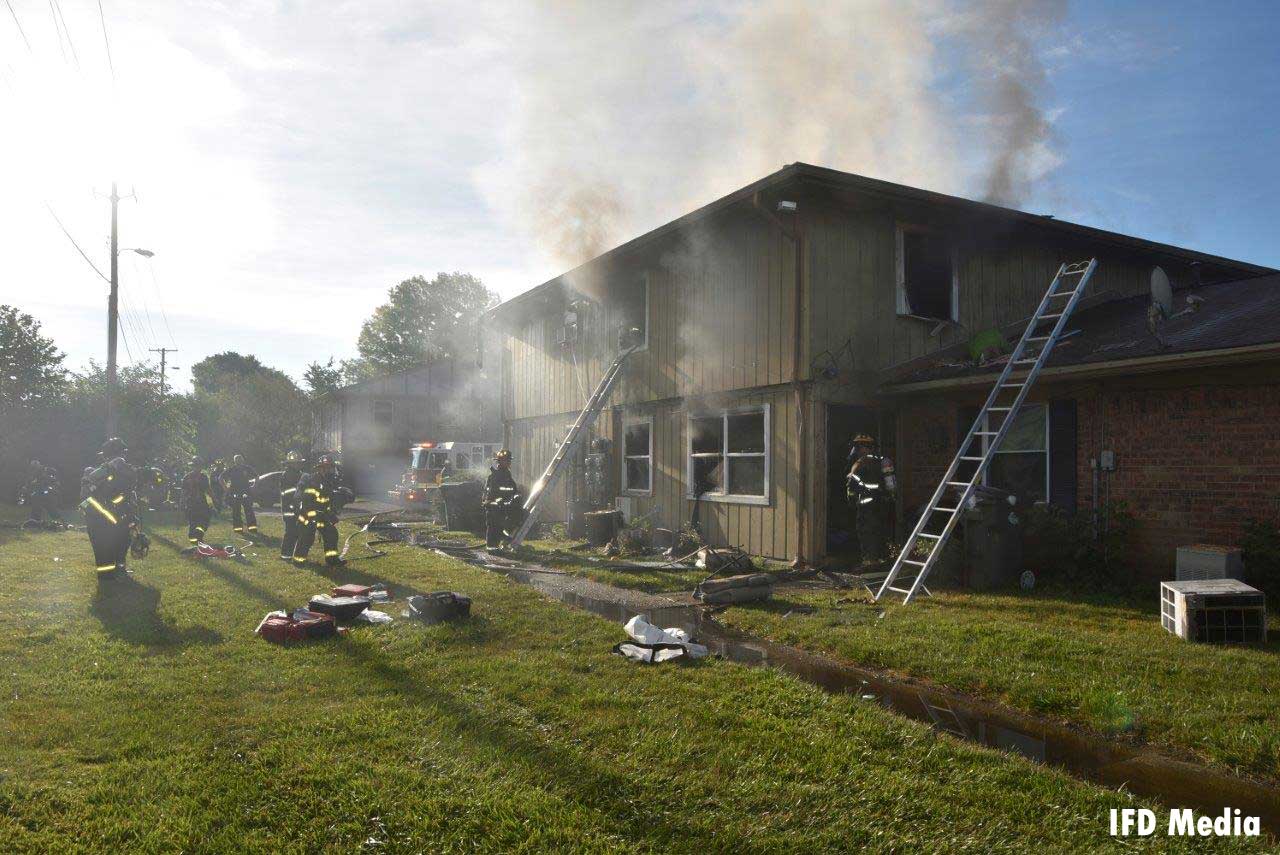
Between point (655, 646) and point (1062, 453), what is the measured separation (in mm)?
6566

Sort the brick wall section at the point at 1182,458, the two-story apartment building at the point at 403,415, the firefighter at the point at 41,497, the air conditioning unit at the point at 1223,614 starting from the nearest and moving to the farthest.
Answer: the air conditioning unit at the point at 1223,614, the brick wall section at the point at 1182,458, the firefighter at the point at 41,497, the two-story apartment building at the point at 403,415

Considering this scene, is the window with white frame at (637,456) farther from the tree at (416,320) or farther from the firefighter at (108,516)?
the tree at (416,320)

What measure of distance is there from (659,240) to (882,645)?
8.86 m

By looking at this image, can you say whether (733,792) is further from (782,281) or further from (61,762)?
(782,281)

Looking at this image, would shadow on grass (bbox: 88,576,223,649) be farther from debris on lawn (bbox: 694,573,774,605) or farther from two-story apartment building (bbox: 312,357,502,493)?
two-story apartment building (bbox: 312,357,502,493)

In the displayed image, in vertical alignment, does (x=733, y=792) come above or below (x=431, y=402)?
below

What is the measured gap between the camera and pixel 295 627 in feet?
22.4

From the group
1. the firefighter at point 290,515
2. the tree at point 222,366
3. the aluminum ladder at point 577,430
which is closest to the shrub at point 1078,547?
the aluminum ladder at point 577,430

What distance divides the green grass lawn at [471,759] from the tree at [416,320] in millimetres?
58661

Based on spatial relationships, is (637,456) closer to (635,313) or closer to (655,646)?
(635,313)

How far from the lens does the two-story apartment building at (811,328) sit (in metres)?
11.1

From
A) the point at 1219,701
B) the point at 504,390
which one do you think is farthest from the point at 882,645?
the point at 504,390

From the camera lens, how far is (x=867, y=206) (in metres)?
11.6

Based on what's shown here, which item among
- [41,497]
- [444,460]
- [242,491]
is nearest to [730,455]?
[242,491]
